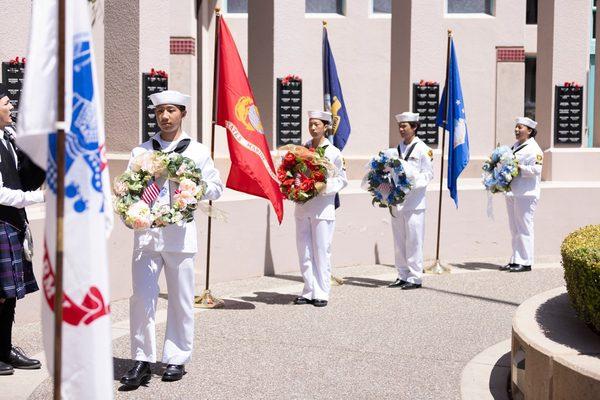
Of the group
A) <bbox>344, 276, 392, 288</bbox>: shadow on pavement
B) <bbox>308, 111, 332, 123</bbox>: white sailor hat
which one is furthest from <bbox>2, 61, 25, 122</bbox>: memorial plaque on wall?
<bbox>344, 276, 392, 288</bbox>: shadow on pavement

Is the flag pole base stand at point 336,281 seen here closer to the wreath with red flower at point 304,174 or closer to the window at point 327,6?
the wreath with red flower at point 304,174

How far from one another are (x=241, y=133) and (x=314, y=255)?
5.71 ft

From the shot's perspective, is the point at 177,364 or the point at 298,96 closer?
the point at 177,364

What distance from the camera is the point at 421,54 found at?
16391 mm

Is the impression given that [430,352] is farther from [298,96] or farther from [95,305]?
[298,96]

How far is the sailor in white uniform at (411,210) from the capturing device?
1255 cm

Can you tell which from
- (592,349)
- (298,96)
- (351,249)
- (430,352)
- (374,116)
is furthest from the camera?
(374,116)

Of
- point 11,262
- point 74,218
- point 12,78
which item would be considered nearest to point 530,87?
point 12,78

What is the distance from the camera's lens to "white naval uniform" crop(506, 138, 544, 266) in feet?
46.0

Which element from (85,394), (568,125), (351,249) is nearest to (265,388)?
(85,394)

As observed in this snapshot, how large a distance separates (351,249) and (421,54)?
378 centimetres

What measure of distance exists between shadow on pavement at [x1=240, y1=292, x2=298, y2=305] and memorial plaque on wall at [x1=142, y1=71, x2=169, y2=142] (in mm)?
2580

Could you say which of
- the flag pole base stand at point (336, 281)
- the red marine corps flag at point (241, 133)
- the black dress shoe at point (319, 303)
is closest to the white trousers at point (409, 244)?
the flag pole base stand at point (336, 281)

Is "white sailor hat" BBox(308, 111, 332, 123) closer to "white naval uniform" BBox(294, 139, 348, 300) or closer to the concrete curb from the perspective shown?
"white naval uniform" BBox(294, 139, 348, 300)
